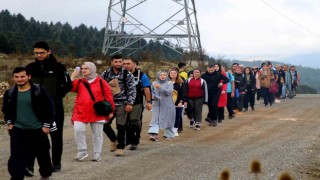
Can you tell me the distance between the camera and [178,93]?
14.8 metres

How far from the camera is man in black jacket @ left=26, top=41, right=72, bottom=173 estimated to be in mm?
8625

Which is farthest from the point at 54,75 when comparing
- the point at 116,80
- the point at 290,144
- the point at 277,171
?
the point at 290,144

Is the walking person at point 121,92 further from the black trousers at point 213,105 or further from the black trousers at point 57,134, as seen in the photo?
the black trousers at point 213,105

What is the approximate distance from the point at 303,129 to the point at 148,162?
7.13 meters

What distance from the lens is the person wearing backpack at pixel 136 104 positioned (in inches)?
450

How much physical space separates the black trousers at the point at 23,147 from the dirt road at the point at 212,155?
1.01m

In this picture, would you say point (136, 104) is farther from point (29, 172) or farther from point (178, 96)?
point (178, 96)

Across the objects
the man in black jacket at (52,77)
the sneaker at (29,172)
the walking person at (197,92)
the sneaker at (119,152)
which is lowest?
the sneaker at (119,152)

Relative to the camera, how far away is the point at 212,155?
1127 cm

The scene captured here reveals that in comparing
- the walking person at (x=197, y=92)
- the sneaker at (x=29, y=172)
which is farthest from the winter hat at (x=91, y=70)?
the walking person at (x=197, y=92)

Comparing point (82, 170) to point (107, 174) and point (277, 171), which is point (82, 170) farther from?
point (277, 171)

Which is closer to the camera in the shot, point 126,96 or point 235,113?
point 126,96

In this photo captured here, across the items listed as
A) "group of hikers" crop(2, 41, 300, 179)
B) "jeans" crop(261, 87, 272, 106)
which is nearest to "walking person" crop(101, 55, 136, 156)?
"group of hikers" crop(2, 41, 300, 179)

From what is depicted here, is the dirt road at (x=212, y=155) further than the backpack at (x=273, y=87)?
No
